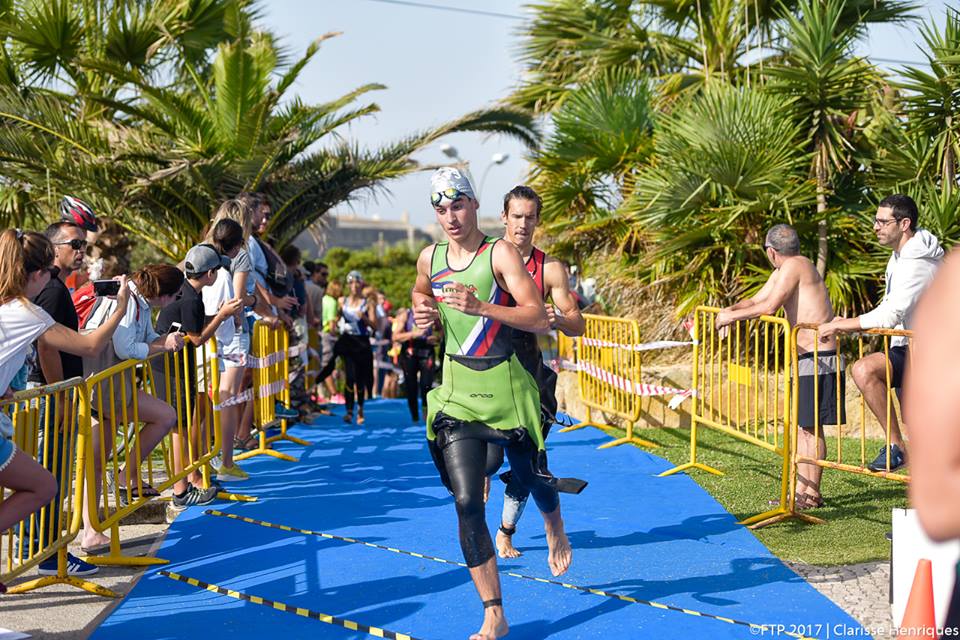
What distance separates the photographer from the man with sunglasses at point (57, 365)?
509 cm

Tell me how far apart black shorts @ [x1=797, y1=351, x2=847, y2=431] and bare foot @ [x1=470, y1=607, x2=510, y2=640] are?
323 cm

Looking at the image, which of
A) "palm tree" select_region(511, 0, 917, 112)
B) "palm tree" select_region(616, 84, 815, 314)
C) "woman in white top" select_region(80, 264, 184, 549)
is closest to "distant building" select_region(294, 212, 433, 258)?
"palm tree" select_region(511, 0, 917, 112)

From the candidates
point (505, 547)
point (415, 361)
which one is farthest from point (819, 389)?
point (415, 361)

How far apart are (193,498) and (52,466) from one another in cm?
227

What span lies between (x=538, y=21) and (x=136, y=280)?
11.1m

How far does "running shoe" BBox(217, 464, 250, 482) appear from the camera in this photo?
27.0 feet

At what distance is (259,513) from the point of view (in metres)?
7.16

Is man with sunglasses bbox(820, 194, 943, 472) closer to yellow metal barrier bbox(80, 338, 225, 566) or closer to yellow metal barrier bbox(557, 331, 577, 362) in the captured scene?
yellow metal barrier bbox(80, 338, 225, 566)

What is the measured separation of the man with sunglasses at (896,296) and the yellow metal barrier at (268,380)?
5228 millimetres

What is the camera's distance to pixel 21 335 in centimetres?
448

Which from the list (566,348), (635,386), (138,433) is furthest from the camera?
(566,348)

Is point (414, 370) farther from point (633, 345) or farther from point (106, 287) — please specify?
point (106, 287)

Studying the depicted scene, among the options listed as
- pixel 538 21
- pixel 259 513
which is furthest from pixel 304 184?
pixel 259 513

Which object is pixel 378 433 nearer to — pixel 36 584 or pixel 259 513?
pixel 259 513
